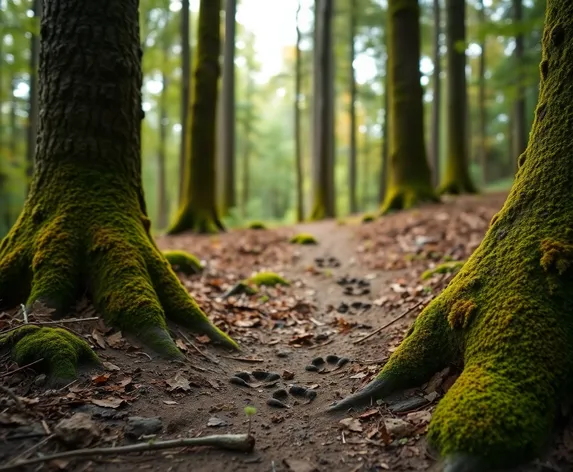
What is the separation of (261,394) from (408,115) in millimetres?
9585

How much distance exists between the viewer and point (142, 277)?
380cm

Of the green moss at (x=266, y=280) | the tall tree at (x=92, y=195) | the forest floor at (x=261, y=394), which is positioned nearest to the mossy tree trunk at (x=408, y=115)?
the forest floor at (x=261, y=394)

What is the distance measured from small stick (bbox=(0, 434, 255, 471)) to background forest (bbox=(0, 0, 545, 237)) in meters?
6.26

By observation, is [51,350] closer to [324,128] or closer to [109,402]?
[109,402]

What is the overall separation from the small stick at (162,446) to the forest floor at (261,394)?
50mm

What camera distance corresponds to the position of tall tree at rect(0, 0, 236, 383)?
3617 mm

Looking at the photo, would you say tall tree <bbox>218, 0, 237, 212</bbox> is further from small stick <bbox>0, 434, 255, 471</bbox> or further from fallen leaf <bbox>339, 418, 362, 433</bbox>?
small stick <bbox>0, 434, 255, 471</bbox>

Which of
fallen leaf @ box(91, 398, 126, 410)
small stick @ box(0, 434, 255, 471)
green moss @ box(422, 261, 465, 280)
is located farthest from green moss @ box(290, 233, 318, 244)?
small stick @ box(0, 434, 255, 471)

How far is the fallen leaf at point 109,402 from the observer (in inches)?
103

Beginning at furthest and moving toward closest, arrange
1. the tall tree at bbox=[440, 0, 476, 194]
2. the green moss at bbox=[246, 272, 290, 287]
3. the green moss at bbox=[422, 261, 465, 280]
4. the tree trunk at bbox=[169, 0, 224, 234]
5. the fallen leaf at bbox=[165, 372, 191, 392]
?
1. the tall tree at bbox=[440, 0, 476, 194]
2. the tree trunk at bbox=[169, 0, 224, 234]
3. the green moss at bbox=[246, 272, 290, 287]
4. the green moss at bbox=[422, 261, 465, 280]
5. the fallen leaf at bbox=[165, 372, 191, 392]

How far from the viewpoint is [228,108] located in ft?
50.6

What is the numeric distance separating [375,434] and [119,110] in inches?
144

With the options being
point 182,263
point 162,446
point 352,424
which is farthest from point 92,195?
point 352,424

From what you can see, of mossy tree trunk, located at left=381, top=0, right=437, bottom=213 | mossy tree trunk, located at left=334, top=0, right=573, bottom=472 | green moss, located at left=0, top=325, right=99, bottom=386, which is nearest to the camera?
mossy tree trunk, located at left=334, top=0, right=573, bottom=472
